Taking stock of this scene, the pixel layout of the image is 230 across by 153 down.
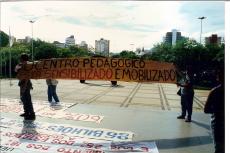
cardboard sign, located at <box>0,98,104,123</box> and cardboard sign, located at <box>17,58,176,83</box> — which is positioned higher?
cardboard sign, located at <box>17,58,176,83</box>

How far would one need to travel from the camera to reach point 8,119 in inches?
313

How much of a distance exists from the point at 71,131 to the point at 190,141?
2586mm

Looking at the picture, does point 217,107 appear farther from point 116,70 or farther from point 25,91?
point 25,91

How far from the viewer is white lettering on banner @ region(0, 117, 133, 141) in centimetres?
660

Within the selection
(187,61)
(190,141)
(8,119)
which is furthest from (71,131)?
(187,61)

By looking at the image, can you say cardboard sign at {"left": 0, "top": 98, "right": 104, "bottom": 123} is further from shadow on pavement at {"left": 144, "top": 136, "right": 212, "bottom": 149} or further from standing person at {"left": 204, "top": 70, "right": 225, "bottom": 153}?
standing person at {"left": 204, "top": 70, "right": 225, "bottom": 153}

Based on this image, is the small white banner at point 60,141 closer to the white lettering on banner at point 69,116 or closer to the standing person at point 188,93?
the white lettering on banner at point 69,116

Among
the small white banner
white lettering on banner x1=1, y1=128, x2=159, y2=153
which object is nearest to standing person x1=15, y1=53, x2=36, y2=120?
the small white banner

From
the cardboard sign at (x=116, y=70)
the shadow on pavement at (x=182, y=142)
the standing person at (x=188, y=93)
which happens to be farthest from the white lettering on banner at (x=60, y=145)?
the standing person at (x=188, y=93)

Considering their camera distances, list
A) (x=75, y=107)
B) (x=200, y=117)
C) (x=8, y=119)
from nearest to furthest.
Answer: (x=8, y=119) < (x=200, y=117) < (x=75, y=107)

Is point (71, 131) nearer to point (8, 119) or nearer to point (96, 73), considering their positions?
point (96, 73)

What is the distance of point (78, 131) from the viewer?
705 centimetres

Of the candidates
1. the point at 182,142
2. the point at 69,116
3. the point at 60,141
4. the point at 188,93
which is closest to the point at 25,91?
the point at 69,116

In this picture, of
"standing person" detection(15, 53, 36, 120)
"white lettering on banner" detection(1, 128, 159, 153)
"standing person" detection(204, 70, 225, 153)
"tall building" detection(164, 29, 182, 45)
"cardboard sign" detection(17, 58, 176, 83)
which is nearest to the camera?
"standing person" detection(204, 70, 225, 153)
